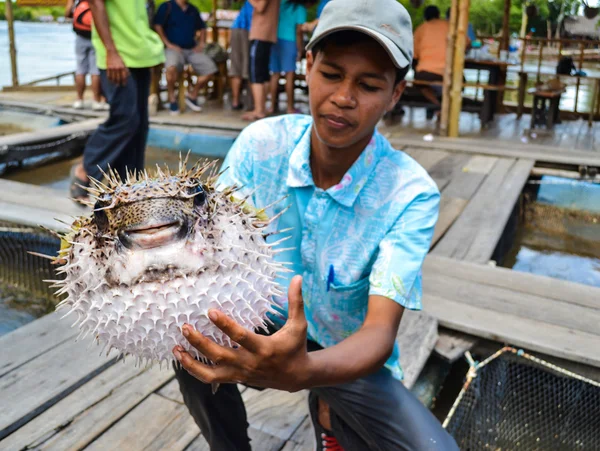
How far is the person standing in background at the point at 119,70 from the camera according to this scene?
11.1 feet

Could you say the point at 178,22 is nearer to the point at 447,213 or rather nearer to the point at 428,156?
the point at 428,156

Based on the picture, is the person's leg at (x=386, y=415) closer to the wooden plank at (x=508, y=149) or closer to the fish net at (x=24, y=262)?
the fish net at (x=24, y=262)

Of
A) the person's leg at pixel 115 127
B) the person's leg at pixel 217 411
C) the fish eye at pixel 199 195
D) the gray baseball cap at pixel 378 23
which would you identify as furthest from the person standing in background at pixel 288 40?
the fish eye at pixel 199 195

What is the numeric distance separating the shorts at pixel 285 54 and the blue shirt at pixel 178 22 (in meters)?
1.30

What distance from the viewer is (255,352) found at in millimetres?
982

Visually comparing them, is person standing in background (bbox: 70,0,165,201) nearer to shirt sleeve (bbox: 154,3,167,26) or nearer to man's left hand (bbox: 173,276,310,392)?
man's left hand (bbox: 173,276,310,392)

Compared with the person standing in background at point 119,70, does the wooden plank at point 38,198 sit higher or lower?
lower

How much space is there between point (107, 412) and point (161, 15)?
253 inches

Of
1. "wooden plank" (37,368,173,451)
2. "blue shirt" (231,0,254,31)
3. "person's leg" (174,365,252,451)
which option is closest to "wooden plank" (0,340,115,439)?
"wooden plank" (37,368,173,451)

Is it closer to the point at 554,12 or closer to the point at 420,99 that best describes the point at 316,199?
the point at 420,99

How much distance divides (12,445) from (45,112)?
23.5ft

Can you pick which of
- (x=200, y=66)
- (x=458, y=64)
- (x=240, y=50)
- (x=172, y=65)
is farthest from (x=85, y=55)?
(x=458, y=64)

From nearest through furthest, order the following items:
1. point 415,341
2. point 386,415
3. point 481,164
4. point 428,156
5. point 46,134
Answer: point 386,415 < point 415,341 < point 481,164 < point 428,156 < point 46,134

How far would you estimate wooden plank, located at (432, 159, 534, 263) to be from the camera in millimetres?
3457
